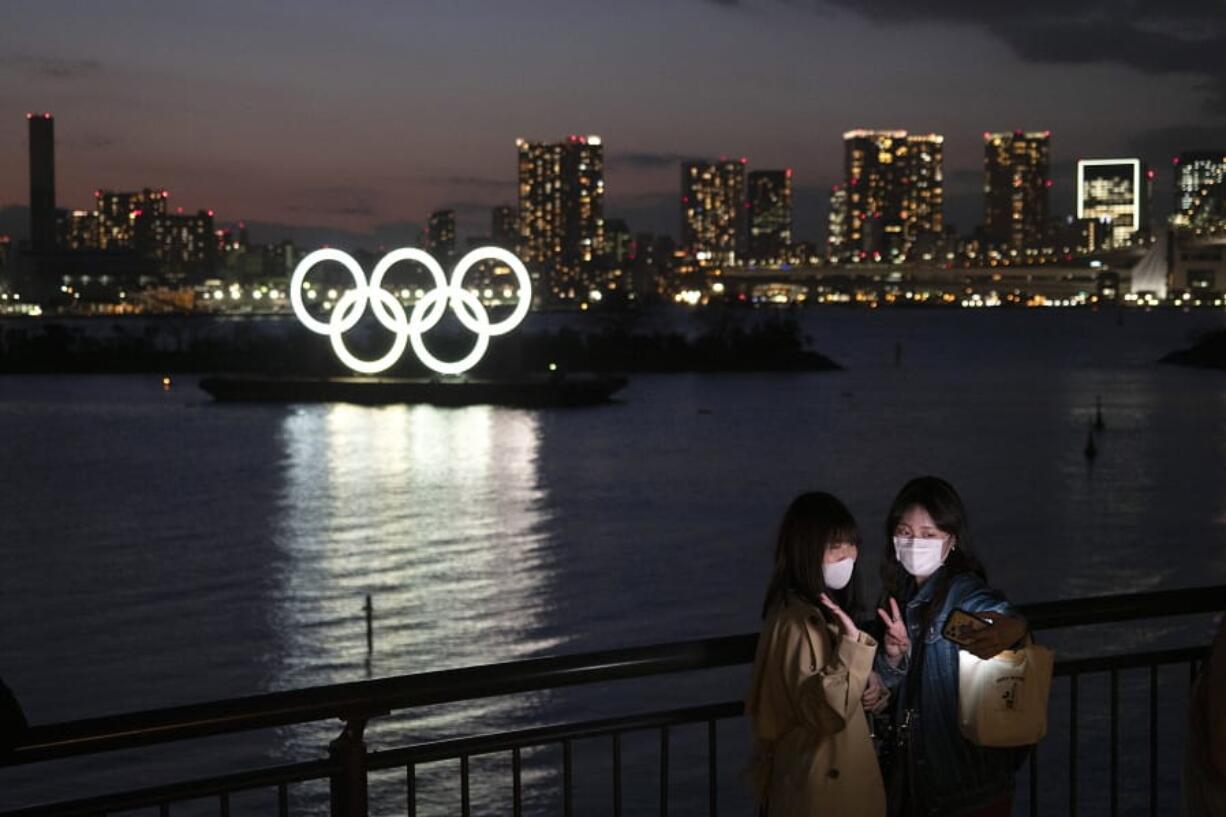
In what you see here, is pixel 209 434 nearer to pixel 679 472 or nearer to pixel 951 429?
pixel 679 472

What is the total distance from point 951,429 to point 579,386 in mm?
17312

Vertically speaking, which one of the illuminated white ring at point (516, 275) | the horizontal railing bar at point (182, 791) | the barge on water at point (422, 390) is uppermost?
the illuminated white ring at point (516, 275)

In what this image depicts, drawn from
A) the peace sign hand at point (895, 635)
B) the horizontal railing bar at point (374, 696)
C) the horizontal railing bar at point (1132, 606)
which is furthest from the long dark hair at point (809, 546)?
the horizontal railing bar at point (1132, 606)

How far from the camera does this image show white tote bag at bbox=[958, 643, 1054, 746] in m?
3.86

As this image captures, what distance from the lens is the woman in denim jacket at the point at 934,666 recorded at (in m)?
4.02

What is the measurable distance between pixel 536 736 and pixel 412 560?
29.9 m

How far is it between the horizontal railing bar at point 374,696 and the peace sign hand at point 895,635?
1.32 feet

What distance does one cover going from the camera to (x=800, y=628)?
386 cm

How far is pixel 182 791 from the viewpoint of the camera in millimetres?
3998

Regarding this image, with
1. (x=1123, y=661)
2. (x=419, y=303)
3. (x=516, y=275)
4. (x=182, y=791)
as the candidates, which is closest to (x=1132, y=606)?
(x=1123, y=661)

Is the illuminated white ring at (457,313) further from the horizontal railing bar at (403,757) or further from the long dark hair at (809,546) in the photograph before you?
the long dark hair at (809,546)

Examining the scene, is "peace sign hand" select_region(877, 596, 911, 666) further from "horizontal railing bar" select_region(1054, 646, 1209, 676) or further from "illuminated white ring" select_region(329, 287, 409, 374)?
"illuminated white ring" select_region(329, 287, 409, 374)

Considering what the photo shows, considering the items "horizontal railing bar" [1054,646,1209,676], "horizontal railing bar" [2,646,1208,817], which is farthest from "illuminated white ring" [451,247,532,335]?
"horizontal railing bar" [2,646,1208,817]

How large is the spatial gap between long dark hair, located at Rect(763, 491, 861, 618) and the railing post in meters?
1.09
